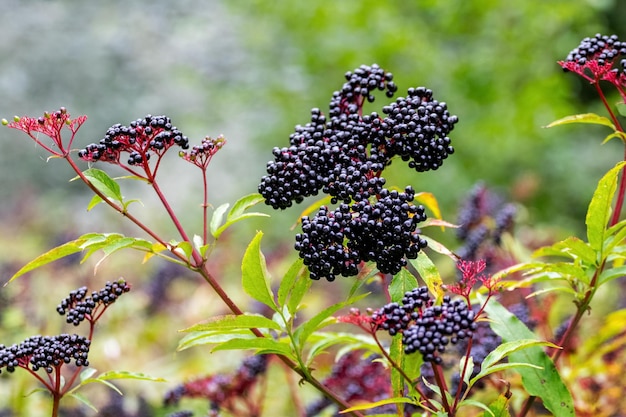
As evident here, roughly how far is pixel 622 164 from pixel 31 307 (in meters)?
3.73

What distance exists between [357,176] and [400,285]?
0.27 m

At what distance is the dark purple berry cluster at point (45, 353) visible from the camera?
5.27 ft

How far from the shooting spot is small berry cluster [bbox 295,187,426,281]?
1.41 m

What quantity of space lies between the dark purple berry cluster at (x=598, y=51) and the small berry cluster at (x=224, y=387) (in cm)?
151

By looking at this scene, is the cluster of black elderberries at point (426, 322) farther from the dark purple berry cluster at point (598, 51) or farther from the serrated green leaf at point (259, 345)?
the dark purple berry cluster at point (598, 51)

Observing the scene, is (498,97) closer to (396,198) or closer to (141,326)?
(141,326)

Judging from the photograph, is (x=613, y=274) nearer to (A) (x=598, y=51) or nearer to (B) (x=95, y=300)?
(A) (x=598, y=51)

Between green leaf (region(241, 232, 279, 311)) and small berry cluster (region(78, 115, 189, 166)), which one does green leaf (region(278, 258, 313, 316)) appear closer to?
green leaf (region(241, 232, 279, 311))

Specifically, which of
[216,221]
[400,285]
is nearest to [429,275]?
[400,285]

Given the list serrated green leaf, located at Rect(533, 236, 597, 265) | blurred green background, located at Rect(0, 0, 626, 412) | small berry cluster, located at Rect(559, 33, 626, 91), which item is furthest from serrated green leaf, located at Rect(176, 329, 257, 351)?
blurred green background, located at Rect(0, 0, 626, 412)

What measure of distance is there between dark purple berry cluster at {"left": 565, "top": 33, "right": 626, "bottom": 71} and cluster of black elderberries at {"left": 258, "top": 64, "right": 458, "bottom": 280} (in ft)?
1.40

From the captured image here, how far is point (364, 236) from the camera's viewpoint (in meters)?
1.43

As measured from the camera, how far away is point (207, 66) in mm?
14273

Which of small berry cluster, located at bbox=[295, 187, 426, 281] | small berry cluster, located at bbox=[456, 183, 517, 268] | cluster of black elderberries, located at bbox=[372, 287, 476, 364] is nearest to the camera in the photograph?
cluster of black elderberries, located at bbox=[372, 287, 476, 364]
